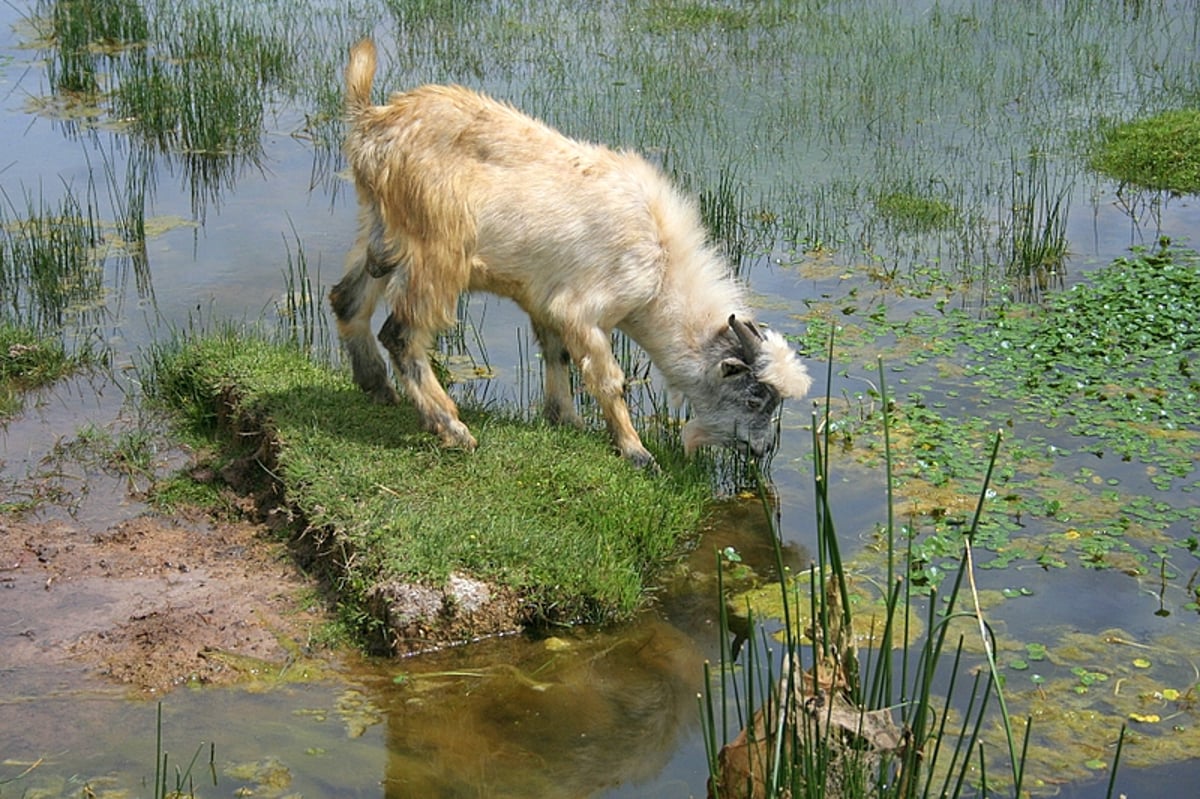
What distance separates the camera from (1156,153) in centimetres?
1063

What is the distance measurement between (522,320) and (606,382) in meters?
2.49

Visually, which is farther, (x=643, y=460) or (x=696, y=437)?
(x=696, y=437)

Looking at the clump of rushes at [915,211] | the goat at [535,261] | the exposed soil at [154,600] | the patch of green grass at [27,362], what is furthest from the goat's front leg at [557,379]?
the clump of rushes at [915,211]

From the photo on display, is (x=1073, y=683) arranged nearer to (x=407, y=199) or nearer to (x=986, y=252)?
(x=407, y=199)

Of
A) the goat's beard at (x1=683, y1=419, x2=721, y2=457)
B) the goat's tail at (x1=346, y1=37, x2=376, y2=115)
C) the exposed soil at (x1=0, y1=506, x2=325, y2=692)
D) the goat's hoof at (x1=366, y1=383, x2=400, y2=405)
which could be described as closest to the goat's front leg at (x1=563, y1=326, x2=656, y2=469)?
the goat's beard at (x1=683, y1=419, x2=721, y2=457)

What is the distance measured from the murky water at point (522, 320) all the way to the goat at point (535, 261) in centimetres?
76

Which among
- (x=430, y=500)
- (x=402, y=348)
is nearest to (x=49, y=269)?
(x=402, y=348)

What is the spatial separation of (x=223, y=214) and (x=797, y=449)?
5130 mm

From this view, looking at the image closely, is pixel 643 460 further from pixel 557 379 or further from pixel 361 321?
pixel 361 321

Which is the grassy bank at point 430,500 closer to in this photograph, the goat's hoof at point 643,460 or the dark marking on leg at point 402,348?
the goat's hoof at point 643,460

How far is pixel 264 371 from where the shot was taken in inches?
274

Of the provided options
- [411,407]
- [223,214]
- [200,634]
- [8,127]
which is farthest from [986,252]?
[8,127]

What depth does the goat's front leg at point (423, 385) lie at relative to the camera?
6.28 m

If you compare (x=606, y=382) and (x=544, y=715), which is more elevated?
(x=606, y=382)
